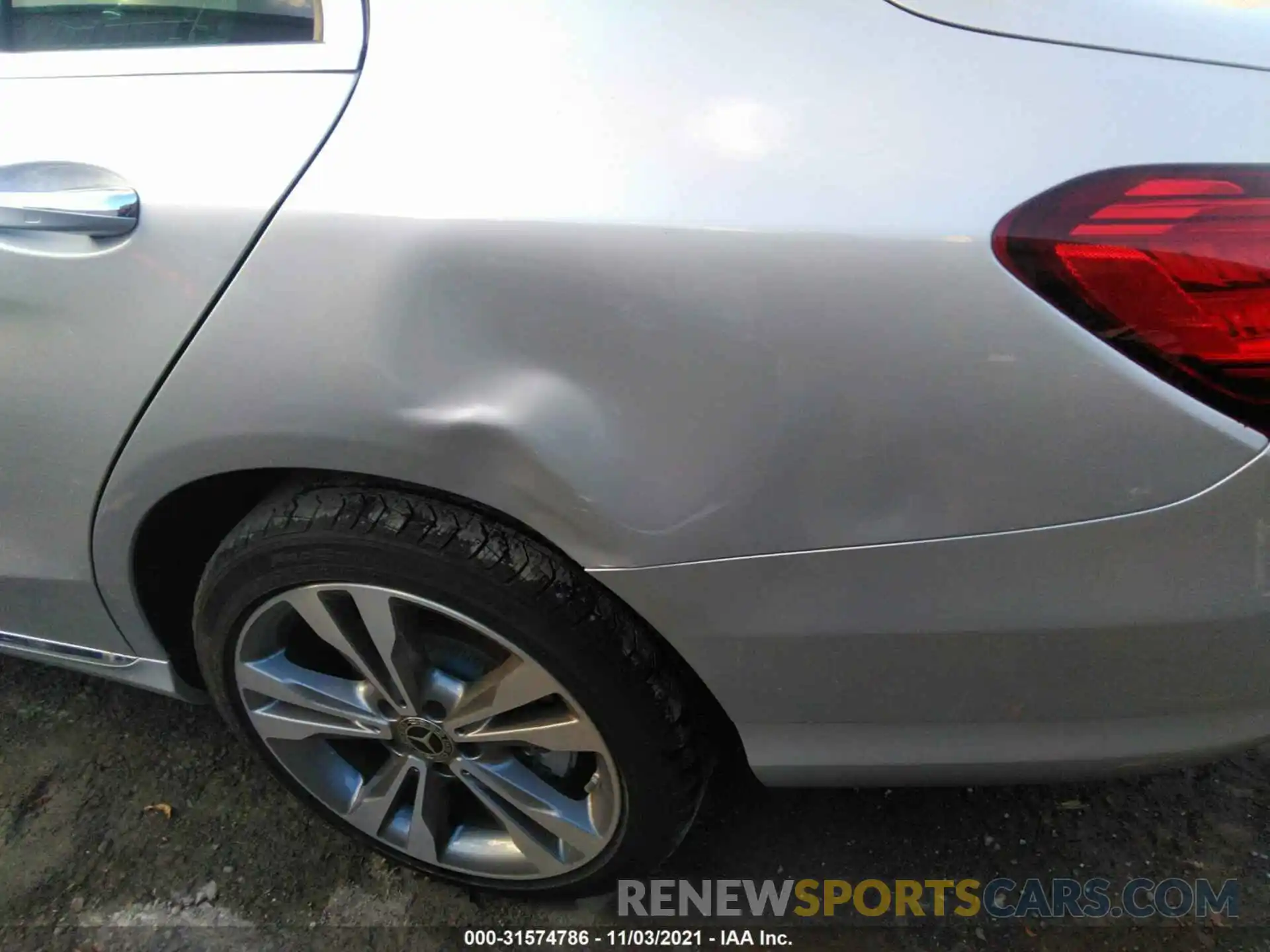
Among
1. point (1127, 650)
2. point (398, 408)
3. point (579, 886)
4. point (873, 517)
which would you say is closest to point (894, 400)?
point (873, 517)

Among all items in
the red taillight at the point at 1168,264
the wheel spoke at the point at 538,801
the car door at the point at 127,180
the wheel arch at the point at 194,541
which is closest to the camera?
the red taillight at the point at 1168,264

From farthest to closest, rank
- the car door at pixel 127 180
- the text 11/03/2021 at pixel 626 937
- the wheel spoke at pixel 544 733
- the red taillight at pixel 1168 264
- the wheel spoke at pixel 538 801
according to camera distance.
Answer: the text 11/03/2021 at pixel 626 937, the wheel spoke at pixel 538 801, the wheel spoke at pixel 544 733, the car door at pixel 127 180, the red taillight at pixel 1168 264

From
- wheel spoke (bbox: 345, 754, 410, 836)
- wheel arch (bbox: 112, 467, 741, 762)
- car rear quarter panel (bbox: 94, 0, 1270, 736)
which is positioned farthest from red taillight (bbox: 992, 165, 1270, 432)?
wheel spoke (bbox: 345, 754, 410, 836)

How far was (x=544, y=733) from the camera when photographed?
1448 millimetres

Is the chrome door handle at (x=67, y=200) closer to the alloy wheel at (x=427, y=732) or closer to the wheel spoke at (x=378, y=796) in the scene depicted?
the alloy wheel at (x=427, y=732)

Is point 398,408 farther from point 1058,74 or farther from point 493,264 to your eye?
point 1058,74

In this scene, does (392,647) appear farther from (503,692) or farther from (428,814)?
(428,814)

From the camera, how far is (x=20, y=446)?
55.2 inches

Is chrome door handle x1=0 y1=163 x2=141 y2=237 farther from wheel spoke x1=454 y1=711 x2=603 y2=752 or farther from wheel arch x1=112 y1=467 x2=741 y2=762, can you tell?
wheel spoke x1=454 y1=711 x2=603 y2=752

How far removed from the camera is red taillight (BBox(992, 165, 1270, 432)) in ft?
3.05

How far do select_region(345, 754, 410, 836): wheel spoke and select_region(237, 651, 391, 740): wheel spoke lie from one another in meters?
0.09

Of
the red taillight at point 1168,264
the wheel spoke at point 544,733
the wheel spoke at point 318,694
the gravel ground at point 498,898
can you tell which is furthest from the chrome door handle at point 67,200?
the gravel ground at point 498,898

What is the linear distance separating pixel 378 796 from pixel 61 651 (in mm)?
673

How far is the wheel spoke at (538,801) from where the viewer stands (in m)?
1.57
